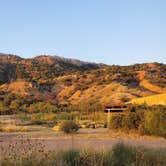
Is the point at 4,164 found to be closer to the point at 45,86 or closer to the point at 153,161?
the point at 153,161

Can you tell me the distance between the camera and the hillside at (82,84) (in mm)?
91625

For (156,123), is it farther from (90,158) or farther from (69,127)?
(90,158)

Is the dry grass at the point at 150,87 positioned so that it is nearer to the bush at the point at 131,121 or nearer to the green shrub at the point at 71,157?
the bush at the point at 131,121

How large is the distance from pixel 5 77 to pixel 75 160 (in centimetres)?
11235

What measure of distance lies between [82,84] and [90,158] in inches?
3588

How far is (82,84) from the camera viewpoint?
103688 millimetres

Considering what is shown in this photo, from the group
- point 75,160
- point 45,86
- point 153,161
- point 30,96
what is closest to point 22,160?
point 75,160

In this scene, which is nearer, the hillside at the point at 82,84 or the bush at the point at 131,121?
the bush at the point at 131,121

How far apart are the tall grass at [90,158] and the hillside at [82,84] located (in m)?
65.2

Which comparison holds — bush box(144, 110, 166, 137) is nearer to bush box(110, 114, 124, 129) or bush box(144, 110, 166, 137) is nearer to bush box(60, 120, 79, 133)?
bush box(110, 114, 124, 129)

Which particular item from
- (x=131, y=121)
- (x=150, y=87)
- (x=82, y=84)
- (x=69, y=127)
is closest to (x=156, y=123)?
(x=131, y=121)

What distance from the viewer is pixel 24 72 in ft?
413

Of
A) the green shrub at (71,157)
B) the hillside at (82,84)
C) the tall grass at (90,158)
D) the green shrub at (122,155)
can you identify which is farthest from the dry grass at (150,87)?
the green shrub at (71,157)

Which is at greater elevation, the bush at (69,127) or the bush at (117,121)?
the bush at (117,121)
